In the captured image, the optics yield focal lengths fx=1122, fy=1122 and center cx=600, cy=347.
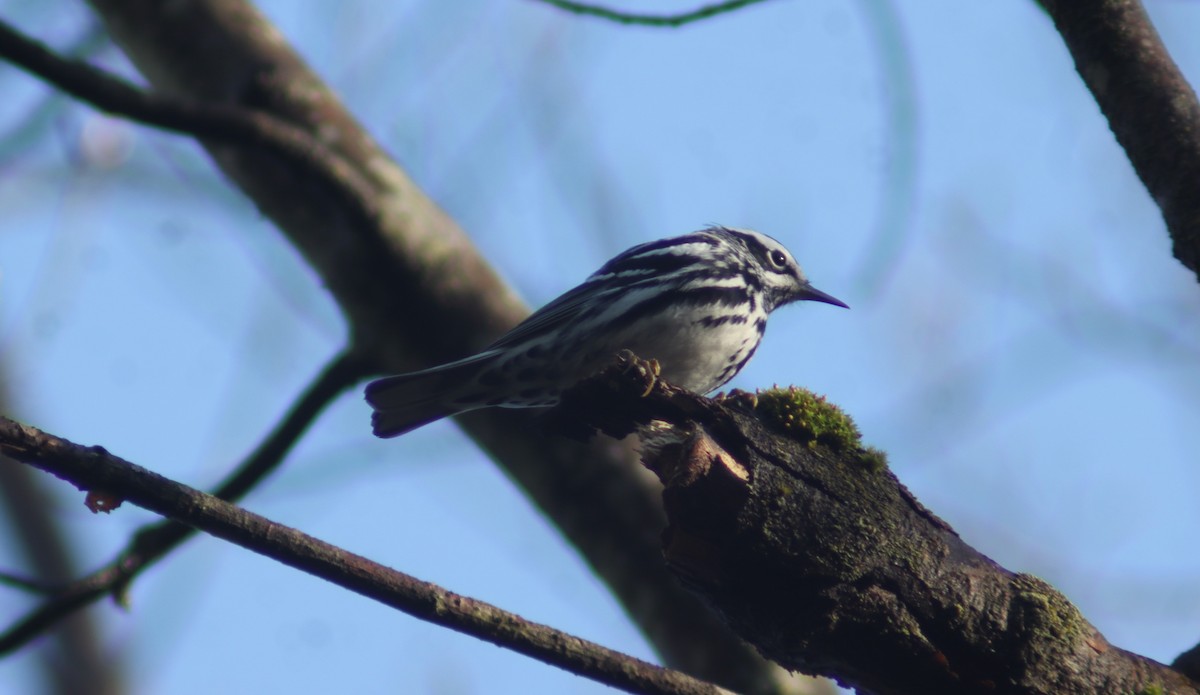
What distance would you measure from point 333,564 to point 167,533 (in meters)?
2.98

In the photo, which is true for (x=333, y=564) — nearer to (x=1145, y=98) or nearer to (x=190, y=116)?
(x=1145, y=98)

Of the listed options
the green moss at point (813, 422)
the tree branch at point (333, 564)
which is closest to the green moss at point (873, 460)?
the green moss at point (813, 422)

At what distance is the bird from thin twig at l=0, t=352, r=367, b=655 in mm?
201

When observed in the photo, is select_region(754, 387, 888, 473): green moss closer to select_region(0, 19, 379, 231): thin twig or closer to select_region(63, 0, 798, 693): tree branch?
select_region(63, 0, 798, 693): tree branch

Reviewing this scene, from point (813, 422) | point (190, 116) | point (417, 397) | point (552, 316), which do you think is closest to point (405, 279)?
point (417, 397)

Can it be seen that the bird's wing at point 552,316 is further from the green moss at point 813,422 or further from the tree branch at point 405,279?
the green moss at point 813,422

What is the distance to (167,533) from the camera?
5.13 meters

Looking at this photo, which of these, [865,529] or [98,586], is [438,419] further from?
[865,529]

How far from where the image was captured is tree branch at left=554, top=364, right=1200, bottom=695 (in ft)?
10.2

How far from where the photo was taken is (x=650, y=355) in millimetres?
5895

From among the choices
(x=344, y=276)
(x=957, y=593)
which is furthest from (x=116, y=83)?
(x=957, y=593)

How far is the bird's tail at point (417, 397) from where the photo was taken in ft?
18.3

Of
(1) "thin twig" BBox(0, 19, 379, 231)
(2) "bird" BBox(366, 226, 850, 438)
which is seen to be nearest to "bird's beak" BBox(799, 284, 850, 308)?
(2) "bird" BBox(366, 226, 850, 438)

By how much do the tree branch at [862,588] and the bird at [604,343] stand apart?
231cm
